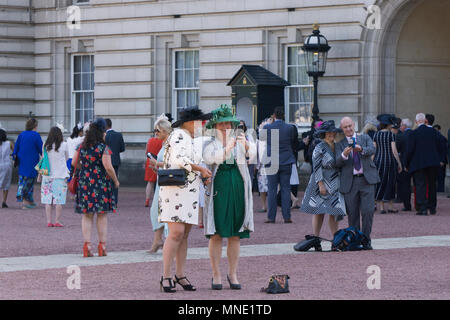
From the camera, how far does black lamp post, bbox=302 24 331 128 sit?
24812 mm

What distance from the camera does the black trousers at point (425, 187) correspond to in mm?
20125

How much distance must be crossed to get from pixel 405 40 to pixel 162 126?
45.4 ft

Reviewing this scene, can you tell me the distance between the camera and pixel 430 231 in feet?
55.1

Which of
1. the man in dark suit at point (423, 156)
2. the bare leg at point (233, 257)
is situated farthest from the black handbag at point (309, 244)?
the man in dark suit at point (423, 156)

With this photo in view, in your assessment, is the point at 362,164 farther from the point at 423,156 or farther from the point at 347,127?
the point at 423,156

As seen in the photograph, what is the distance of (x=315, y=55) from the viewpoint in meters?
25.2

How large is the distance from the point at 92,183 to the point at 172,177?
10.8ft

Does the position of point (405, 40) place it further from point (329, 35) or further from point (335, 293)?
point (335, 293)

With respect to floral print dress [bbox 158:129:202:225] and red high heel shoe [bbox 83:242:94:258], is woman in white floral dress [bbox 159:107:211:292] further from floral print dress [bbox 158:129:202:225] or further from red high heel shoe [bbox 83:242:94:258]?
red high heel shoe [bbox 83:242:94:258]

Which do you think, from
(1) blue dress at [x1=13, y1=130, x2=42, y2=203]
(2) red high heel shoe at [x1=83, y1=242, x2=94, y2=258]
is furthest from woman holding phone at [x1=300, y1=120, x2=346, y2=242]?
(1) blue dress at [x1=13, y1=130, x2=42, y2=203]

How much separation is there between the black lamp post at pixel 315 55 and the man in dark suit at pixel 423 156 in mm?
4045

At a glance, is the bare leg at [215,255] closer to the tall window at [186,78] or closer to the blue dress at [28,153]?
the blue dress at [28,153]

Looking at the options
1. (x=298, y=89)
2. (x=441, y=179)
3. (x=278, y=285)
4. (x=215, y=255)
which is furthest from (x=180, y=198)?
(x=298, y=89)
